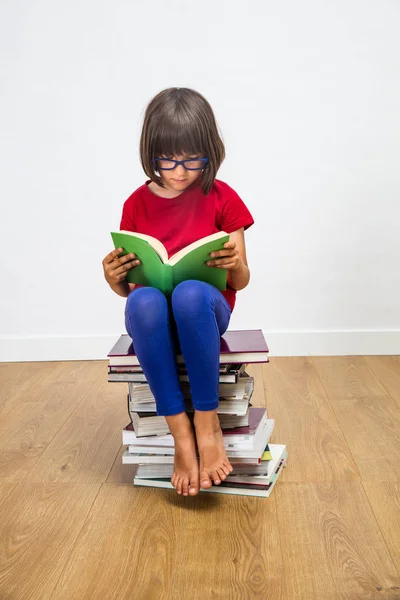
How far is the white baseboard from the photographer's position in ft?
9.85

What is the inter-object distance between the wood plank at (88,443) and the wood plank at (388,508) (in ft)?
2.21

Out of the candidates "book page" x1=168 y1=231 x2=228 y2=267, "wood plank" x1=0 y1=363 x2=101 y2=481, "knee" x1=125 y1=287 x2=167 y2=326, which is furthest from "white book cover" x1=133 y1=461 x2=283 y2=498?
"book page" x1=168 y1=231 x2=228 y2=267

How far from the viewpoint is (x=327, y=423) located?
2.14 m

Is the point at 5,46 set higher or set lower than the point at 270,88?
higher

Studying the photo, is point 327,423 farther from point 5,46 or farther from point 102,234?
point 5,46

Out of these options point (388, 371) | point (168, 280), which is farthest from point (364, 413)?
point (168, 280)

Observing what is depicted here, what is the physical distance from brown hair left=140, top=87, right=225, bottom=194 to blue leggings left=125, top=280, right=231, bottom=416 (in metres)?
0.33

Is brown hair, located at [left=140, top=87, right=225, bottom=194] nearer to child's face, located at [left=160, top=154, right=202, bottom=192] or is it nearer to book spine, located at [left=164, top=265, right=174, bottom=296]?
child's face, located at [left=160, top=154, right=202, bottom=192]

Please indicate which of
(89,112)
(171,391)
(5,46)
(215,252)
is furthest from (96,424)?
(5,46)

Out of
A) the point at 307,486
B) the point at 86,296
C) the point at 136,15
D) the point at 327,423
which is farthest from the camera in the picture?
the point at 86,296

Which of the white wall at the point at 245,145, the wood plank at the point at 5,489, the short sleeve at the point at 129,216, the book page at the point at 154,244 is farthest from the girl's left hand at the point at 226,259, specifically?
the white wall at the point at 245,145

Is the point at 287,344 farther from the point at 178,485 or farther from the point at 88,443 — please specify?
the point at 178,485

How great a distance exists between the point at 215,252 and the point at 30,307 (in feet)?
5.60

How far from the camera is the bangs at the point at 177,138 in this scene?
1.63 metres
